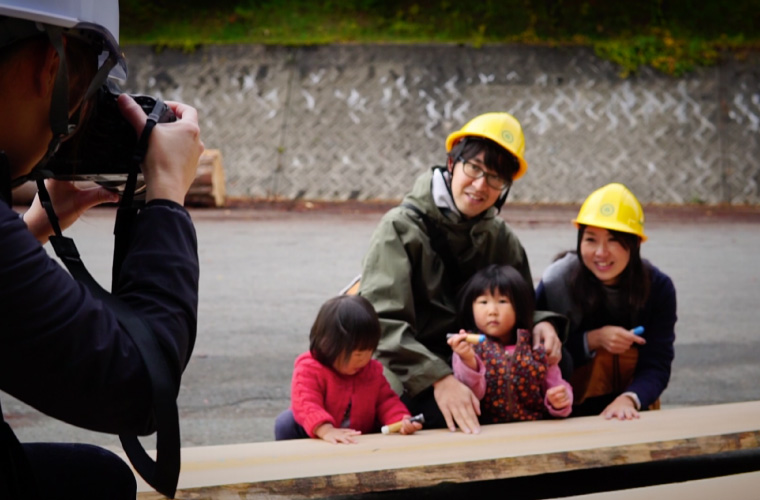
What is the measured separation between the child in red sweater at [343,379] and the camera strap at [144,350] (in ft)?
5.46

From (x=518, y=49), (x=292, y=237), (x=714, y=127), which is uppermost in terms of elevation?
(x=518, y=49)

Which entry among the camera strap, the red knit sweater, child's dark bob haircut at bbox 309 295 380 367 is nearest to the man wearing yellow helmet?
the red knit sweater

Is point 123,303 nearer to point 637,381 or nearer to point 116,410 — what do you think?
point 116,410

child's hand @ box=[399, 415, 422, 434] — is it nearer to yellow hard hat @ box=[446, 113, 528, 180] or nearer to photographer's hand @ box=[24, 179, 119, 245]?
yellow hard hat @ box=[446, 113, 528, 180]

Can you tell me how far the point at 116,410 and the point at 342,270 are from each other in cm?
798

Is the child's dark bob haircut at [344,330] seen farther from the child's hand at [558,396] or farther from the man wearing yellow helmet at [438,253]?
the child's hand at [558,396]

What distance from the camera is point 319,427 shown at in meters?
3.22

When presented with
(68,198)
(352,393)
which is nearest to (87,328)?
(68,198)

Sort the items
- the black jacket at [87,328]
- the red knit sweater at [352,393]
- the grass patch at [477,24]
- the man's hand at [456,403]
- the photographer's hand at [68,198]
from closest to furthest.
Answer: the black jacket at [87,328] → the photographer's hand at [68,198] → the man's hand at [456,403] → the red knit sweater at [352,393] → the grass patch at [477,24]

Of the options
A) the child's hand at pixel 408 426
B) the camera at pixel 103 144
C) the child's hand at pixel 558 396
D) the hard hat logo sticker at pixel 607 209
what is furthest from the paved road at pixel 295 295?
the camera at pixel 103 144

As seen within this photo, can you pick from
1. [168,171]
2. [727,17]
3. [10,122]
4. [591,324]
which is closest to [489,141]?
[591,324]

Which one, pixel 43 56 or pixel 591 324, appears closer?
pixel 43 56

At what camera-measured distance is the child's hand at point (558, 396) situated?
3463mm

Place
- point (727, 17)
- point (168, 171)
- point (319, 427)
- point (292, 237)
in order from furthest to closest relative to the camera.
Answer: point (727, 17)
point (292, 237)
point (319, 427)
point (168, 171)
